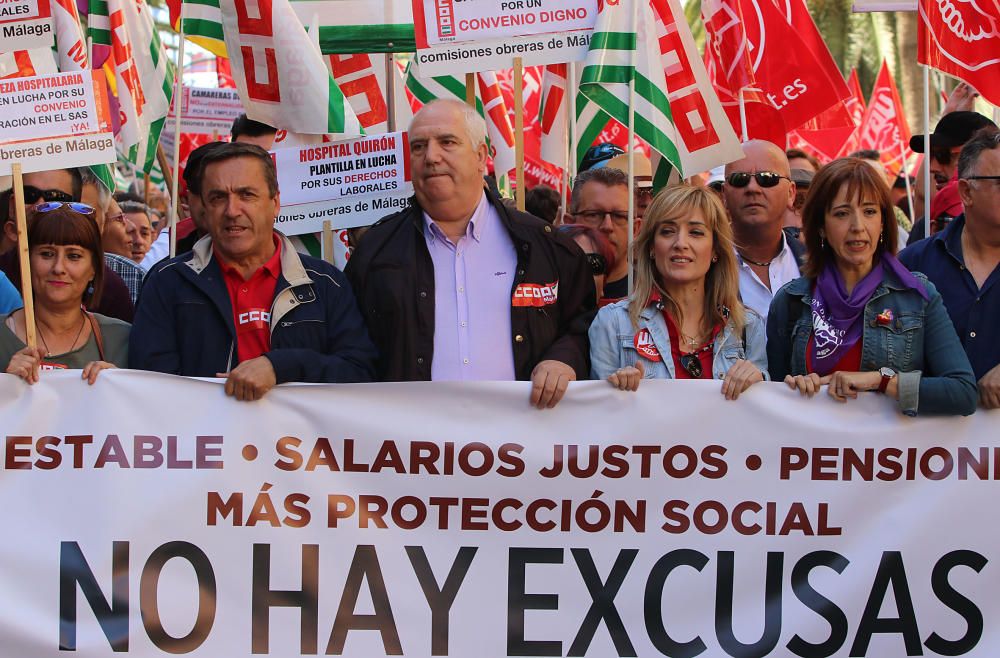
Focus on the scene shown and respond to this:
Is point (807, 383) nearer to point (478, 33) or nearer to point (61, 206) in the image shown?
point (478, 33)

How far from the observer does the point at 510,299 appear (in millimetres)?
4832

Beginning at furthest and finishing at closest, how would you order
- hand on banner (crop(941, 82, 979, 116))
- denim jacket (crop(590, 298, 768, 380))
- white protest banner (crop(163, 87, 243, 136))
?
white protest banner (crop(163, 87, 243, 136)) < hand on banner (crop(941, 82, 979, 116)) < denim jacket (crop(590, 298, 768, 380))

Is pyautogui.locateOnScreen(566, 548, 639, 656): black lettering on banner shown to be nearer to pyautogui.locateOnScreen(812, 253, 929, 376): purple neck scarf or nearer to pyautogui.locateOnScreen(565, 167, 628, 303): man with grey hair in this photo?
pyautogui.locateOnScreen(812, 253, 929, 376): purple neck scarf

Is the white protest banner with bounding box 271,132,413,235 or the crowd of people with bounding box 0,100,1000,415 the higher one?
the white protest banner with bounding box 271,132,413,235

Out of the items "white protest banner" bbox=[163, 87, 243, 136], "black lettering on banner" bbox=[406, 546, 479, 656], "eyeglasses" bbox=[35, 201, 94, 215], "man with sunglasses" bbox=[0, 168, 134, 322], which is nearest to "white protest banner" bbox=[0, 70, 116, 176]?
"eyeglasses" bbox=[35, 201, 94, 215]

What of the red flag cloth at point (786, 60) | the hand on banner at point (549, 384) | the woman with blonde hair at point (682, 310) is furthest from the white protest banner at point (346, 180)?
the red flag cloth at point (786, 60)

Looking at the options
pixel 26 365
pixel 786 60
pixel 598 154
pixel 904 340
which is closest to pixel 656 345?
pixel 904 340

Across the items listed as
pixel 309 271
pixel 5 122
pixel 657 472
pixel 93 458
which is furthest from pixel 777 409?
pixel 5 122

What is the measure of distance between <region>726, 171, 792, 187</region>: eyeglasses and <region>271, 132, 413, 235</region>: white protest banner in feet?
4.61

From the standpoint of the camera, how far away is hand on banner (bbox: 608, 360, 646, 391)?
14.7ft

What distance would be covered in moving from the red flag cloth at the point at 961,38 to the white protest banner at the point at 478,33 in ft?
5.45

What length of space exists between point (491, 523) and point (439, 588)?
0.87 ft

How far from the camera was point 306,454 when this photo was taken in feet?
14.8

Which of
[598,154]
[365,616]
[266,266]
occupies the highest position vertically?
[598,154]
